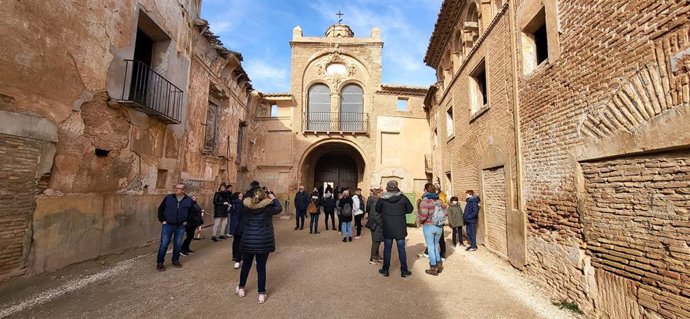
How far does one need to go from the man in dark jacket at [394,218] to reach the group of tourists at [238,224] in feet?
6.50

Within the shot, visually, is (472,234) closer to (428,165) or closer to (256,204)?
(256,204)

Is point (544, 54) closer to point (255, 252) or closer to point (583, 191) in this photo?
point (583, 191)

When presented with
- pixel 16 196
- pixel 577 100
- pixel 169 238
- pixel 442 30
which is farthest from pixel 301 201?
pixel 577 100

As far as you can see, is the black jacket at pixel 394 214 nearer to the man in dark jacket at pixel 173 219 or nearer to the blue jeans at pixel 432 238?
the blue jeans at pixel 432 238

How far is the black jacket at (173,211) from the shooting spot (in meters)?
5.97

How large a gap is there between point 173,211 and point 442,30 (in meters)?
11.1

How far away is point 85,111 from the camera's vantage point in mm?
5984

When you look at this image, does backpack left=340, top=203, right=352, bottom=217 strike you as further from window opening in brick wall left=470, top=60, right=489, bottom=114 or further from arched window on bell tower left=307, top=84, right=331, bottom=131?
arched window on bell tower left=307, top=84, right=331, bottom=131

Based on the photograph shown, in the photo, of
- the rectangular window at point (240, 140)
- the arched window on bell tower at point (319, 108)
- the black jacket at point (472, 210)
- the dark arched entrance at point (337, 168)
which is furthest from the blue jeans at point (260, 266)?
the dark arched entrance at point (337, 168)

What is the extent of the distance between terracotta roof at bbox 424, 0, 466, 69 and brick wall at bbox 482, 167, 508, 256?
5.93 m

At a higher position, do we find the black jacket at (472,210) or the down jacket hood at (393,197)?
the down jacket hood at (393,197)

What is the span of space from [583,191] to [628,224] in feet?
2.76

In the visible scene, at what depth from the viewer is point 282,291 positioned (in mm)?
4844

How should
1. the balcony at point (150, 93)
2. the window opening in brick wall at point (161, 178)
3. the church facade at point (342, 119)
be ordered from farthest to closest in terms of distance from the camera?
1. the church facade at point (342, 119)
2. the window opening in brick wall at point (161, 178)
3. the balcony at point (150, 93)
